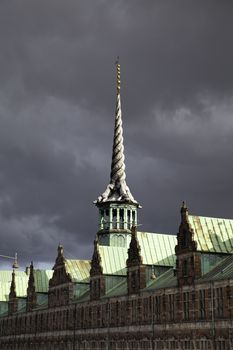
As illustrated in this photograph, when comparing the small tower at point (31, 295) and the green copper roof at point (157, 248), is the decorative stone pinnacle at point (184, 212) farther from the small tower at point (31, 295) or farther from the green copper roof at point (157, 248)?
the small tower at point (31, 295)

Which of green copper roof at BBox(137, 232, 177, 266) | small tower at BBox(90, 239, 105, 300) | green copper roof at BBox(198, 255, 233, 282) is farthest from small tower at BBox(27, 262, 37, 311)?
green copper roof at BBox(198, 255, 233, 282)

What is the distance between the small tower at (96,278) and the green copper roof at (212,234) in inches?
905

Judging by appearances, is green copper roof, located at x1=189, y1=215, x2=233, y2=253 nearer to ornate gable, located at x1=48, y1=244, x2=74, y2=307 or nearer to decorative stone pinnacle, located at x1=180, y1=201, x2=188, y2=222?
decorative stone pinnacle, located at x1=180, y1=201, x2=188, y2=222

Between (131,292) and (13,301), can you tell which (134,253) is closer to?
(131,292)

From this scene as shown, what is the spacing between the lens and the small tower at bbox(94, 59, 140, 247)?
110 meters

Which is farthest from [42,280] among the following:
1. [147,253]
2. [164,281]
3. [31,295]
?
[164,281]

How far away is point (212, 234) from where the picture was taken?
2785 inches

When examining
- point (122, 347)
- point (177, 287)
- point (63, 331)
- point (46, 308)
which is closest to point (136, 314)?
point (122, 347)

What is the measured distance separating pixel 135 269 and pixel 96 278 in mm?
12002

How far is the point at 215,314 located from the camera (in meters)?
61.3

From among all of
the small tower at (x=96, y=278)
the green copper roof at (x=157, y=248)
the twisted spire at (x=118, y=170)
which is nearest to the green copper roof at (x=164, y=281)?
the green copper roof at (x=157, y=248)

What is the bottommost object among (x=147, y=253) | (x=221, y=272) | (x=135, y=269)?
(x=221, y=272)

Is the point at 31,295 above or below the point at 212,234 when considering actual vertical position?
below

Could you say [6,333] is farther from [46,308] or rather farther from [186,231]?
[186,231]
